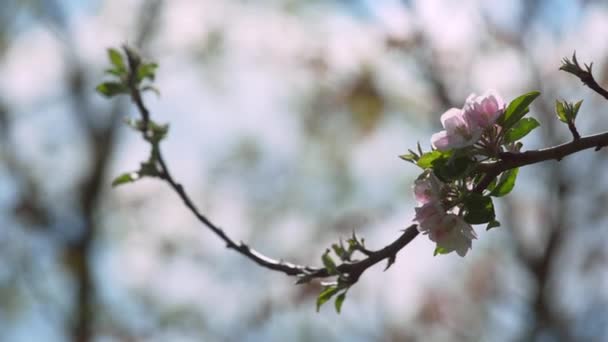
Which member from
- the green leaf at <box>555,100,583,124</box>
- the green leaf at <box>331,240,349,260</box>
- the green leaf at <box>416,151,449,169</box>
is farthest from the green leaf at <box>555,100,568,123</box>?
the green leaf at <box>331,240,349,260</box>

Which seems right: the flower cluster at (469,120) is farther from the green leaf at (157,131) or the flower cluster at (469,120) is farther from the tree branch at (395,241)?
the green leaf at (157,131)

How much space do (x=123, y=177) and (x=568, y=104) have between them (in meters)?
1.03

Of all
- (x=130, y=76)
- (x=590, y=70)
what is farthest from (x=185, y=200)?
(x=590, y=70)

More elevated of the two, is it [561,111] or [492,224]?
[561,111]

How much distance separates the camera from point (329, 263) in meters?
1.24

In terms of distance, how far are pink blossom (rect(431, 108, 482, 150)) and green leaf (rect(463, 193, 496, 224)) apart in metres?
0.09

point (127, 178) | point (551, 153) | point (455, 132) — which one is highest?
point (127, 178)

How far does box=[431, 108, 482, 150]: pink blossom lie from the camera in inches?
44.2

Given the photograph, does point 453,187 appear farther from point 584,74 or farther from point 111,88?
point 111,88

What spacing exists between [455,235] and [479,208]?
57 mm

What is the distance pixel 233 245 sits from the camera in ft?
4.63

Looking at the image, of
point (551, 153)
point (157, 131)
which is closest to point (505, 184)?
point (551, 153)

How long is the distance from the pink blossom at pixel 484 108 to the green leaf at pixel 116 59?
0.99m

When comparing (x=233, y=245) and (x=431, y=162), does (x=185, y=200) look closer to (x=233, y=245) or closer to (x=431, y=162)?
(x=233, y=245)
